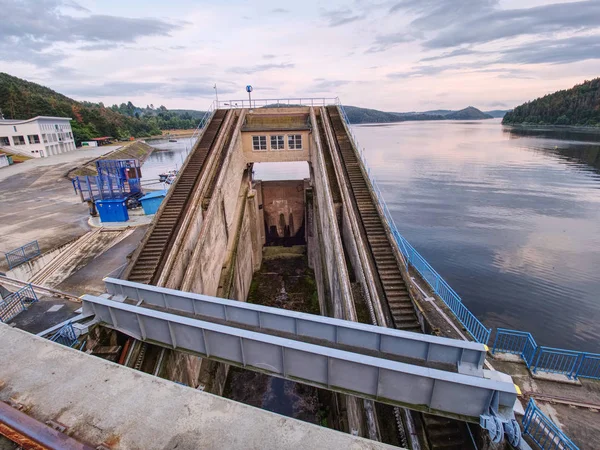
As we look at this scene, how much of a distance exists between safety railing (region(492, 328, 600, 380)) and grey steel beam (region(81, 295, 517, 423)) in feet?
15.0

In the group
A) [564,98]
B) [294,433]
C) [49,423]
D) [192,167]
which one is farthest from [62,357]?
[564,98]

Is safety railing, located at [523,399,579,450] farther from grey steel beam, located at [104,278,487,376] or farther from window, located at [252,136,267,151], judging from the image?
window, located at [252,136,267,151]

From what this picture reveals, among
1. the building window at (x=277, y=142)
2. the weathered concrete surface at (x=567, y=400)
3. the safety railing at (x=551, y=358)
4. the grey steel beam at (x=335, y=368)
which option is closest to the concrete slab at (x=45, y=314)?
the grey steel beam at (x=335, y=368)

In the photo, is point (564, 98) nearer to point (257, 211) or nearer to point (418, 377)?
point (257, 211)

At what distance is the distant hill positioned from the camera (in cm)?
10538

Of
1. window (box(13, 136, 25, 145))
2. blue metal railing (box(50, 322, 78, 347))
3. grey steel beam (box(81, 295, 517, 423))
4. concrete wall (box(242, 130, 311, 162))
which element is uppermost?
concrete wall (box(242, 130, 311, 162))

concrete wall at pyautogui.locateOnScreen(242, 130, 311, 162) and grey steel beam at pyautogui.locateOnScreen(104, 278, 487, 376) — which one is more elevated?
concrete wall at pyautogui.locateOnScreen(242, 130, 311, 162)

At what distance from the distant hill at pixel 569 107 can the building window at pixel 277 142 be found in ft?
408

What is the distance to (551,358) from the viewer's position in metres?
13.4

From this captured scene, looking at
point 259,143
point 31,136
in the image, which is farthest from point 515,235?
point 31,136

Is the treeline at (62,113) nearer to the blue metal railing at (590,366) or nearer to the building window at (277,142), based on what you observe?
the building window at (277,142)

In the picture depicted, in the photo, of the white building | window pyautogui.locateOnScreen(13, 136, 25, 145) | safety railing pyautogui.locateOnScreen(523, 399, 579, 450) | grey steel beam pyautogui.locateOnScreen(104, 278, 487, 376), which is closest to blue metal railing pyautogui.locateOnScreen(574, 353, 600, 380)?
safety railing pyautogui.locateOnScreen(523, 399, 579, 450)

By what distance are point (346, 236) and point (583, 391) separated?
8631 mm

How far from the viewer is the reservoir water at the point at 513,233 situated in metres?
17.2
